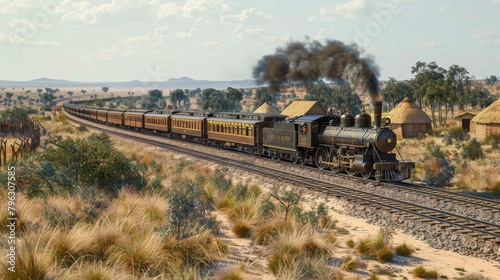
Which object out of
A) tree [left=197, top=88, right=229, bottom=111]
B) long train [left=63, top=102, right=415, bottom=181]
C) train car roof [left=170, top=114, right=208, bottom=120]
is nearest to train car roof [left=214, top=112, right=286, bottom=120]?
long train [left=63, top=102, right=415, bottom=181]

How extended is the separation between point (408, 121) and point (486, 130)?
10089 millimetres

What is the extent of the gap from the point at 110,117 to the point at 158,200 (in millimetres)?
57149

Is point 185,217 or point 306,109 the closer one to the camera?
point 185,217

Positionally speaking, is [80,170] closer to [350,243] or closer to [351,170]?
[350,243]

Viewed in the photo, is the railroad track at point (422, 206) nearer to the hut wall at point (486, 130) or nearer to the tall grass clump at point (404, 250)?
the tall grass clump at point (404, 250)

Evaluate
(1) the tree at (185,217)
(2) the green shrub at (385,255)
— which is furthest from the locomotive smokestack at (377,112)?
(1) the tree at (185,217)

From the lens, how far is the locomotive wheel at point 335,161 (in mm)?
23016

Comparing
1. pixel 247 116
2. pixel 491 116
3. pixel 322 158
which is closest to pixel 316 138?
pixel 322 158

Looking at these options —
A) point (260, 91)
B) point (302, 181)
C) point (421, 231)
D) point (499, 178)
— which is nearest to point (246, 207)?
point (421, 231)

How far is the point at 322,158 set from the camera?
80.8 ft

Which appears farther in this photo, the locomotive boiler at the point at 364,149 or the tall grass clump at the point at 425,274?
the locomotive boiler at the point at 364,149

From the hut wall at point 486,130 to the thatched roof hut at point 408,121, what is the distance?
8757mm

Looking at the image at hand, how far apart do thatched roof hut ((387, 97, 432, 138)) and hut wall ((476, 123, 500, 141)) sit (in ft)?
28.7

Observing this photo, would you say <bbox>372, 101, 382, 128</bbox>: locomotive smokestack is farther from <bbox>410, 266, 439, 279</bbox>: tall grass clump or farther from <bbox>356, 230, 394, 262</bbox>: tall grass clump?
<bbox>410, 266, 439, 279</bbox>: tall grass clump
